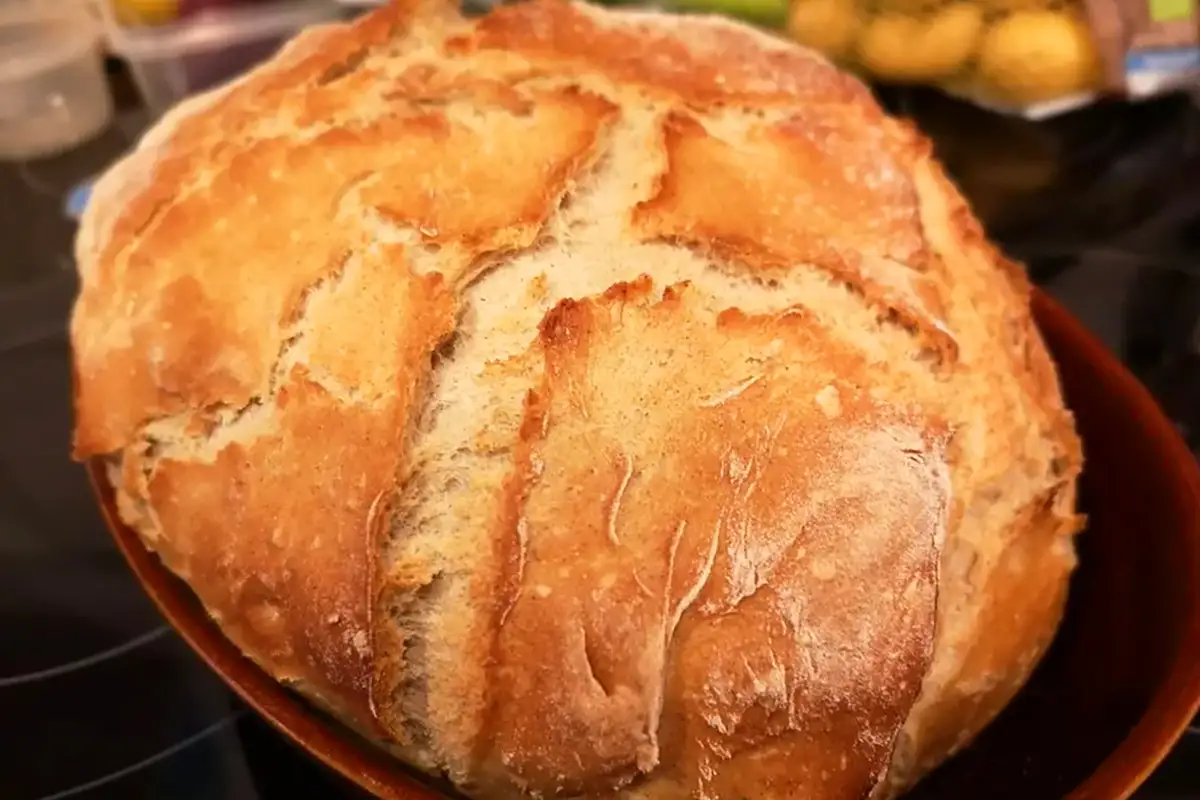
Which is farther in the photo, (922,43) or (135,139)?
(135,139)

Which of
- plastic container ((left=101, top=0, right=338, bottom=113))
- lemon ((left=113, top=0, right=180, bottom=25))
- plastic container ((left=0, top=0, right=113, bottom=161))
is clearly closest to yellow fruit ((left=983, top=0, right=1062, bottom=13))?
plastic container ((left=101, top=0, right=338, bottom=113))

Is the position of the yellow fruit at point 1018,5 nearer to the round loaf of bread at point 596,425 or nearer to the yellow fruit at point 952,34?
the yellow fruit at point 952,34

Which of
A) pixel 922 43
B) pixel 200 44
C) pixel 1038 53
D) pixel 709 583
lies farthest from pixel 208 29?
pixel 709 583

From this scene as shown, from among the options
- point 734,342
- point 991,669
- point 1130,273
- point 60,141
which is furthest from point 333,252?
point 60,141

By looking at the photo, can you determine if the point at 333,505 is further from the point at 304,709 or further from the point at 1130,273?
the point at 1130,273

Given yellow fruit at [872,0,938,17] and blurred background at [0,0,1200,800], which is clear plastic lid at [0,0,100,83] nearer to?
blurred background at [0,0,1200,800]

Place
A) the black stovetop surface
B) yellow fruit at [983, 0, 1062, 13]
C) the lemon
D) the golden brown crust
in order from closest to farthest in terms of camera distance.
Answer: the golden brown crust
the black stovetop surface
yellow fruit at [983, 0, 1062, 13]
the lemon

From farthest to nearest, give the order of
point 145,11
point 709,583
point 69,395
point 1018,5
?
1. point 145,11
2. point 1018,5
3. point 69,395
4. point 709,583

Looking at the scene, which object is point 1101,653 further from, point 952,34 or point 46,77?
point 46,77

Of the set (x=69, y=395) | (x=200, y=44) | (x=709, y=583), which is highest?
(x=709, y=583)
